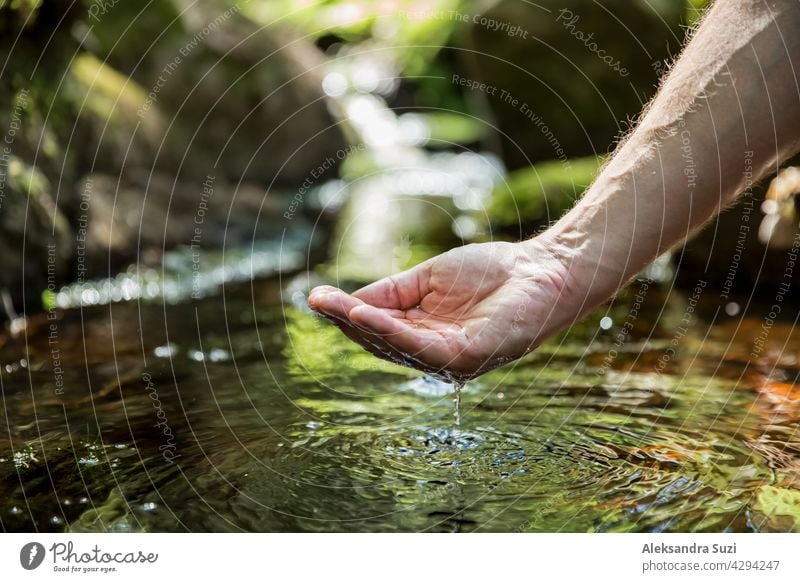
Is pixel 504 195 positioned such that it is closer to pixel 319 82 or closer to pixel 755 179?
pixel 319 82

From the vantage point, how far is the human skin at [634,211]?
1981mm

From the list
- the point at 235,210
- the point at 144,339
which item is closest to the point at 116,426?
the point at 144,339

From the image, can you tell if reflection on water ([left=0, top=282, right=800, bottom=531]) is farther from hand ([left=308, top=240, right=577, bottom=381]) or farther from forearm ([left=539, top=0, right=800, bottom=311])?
forearm ([left=539, top=0, right=800, bottom=311])

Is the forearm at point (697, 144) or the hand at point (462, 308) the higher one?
the forearm at point (697, 144)

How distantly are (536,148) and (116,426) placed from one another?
5945 millimetres

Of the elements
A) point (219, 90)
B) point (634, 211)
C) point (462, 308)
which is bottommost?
point (462, 308)

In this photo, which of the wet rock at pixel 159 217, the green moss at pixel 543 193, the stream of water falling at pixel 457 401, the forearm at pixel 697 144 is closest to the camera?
the forearm at pixel 697 144

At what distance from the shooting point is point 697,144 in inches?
80.0

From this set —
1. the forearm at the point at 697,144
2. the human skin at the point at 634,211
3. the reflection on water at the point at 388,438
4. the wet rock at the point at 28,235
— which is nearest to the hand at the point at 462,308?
the human skin at the point at 634,211

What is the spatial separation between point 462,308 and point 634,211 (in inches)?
20.3

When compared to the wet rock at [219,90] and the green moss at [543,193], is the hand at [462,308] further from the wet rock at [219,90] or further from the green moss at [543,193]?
the wet rock at [219,90]

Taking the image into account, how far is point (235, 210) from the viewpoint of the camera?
21.5 feet
